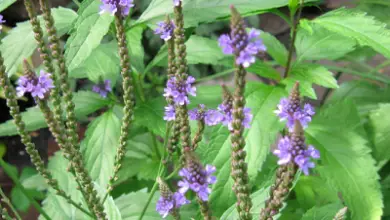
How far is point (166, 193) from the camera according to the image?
1357 mm

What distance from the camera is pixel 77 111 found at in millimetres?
2246

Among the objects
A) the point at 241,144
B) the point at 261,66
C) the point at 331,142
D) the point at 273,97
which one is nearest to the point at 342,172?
the point at 331,142

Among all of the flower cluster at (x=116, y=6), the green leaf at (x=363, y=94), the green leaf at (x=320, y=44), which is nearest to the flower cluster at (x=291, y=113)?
the flower cluster at (x=116, y=6)

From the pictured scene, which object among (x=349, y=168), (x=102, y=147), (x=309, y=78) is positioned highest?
(x=309, y=78)

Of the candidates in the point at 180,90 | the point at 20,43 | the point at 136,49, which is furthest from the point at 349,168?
the point at 20,43

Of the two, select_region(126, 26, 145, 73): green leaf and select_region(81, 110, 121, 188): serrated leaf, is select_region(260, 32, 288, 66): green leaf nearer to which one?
select_region(126, 26, 145, 73): green leaf

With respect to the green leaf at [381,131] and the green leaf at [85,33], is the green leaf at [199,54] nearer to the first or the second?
the green leaf at [85,33]

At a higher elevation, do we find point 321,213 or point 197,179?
point 197,179

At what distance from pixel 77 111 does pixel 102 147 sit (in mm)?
225

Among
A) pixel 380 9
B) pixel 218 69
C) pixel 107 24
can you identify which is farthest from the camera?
pixel 218 69

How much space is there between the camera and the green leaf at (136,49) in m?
2.20

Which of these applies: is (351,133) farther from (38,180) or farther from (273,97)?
(38,180)

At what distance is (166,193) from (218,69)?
11.2ft

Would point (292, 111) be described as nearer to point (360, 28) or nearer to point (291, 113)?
point (291, 113)
